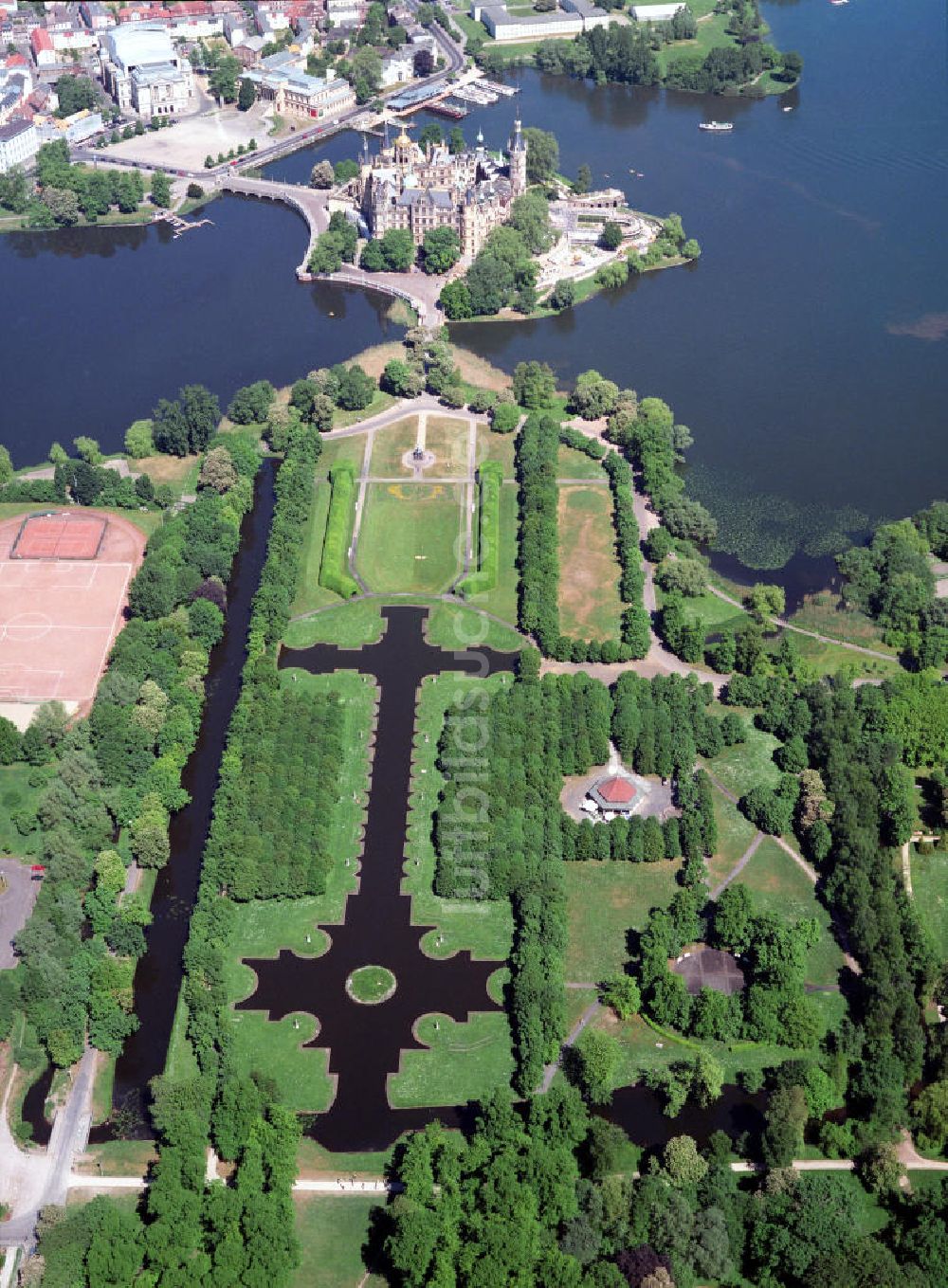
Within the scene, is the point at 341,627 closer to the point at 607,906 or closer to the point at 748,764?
the point at 748,764

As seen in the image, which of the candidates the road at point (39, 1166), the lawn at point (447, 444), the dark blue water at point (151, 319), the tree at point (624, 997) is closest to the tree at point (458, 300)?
the dark blue water at point (151, 319)

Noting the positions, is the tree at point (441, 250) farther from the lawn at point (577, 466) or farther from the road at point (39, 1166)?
the road at point (39, 1166)

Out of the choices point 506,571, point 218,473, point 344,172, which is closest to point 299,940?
point 506,571

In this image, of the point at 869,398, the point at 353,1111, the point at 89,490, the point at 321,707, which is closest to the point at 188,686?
the point at 321,707

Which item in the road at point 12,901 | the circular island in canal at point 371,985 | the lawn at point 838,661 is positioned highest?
the lawn at point 838,661

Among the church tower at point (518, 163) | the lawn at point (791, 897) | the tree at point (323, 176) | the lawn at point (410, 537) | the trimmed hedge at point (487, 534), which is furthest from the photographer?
the tree at point (323, 176)
